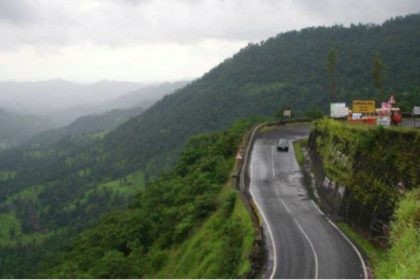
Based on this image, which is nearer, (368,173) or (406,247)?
(406,247)

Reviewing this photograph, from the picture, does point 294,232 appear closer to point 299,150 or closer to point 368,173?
point 368,173

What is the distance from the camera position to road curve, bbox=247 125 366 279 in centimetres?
2162

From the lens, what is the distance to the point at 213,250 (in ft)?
84.4

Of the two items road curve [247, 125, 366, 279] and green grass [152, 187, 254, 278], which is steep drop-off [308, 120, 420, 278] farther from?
green grass [152, 187, 254, 278]

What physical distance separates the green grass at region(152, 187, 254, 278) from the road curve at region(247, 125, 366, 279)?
117 cm

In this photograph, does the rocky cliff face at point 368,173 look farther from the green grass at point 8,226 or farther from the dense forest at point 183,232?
the green grass at point 8,226

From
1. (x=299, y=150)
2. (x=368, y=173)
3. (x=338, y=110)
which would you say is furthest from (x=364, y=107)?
(x=368, y=173)

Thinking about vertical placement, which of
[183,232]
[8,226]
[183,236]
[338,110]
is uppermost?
[338,110]

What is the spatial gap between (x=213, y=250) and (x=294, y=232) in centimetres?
473

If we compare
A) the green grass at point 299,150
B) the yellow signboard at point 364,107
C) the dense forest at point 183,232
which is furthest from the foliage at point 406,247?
the green grass at point 299,150

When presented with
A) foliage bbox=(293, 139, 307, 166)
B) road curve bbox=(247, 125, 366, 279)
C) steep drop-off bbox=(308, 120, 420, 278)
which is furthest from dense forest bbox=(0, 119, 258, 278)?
foliage bbox=(293, 139, 307, 166)

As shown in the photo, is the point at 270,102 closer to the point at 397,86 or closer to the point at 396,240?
the point at 397,86

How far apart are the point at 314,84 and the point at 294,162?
148901mm

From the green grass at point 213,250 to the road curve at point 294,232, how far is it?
117cm
